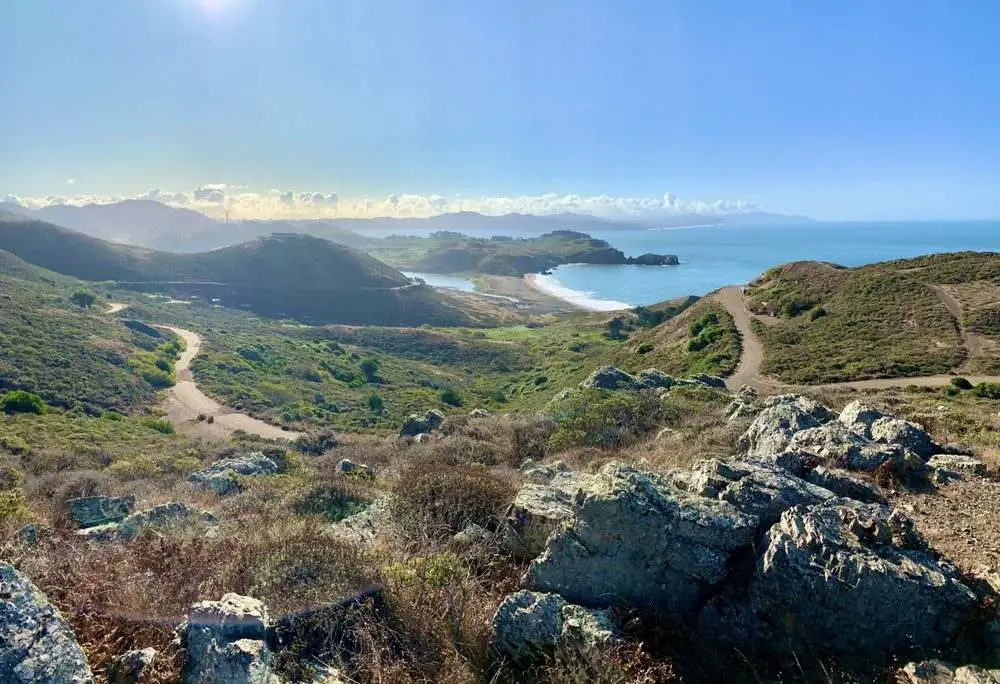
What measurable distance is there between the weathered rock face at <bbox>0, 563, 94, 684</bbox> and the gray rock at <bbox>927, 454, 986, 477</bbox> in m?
9.66

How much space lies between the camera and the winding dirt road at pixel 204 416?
1330 inches

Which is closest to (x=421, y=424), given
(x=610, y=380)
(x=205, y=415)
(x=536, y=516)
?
(x=610, y=380)

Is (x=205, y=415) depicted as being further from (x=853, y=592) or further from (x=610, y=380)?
(x=853, y=592)

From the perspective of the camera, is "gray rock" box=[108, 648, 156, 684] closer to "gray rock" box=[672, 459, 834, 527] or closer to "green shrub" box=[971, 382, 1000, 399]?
"gray rock" box=[672, 459, 834, 527]

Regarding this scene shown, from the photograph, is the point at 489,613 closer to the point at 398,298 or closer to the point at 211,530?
the point at 211,530

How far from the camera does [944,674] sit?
13.0 ft

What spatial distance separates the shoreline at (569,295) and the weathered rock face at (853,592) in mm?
103789

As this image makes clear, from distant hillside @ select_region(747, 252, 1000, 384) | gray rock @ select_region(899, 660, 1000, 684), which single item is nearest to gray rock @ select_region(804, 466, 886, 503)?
gray rock @ select_region(899, 660, 1000, 684)

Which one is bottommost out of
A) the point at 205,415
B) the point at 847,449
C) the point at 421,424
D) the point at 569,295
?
the point at 569,295

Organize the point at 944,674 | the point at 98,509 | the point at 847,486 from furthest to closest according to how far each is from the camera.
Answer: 1. the point at 98,509
2. the point at 847,486
3. the point at 944,674

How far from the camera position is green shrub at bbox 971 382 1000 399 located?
1900cm

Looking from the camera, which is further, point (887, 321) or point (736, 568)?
point (887, 321)

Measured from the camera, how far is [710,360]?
33.1 meters

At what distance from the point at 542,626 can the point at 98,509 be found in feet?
34.8
